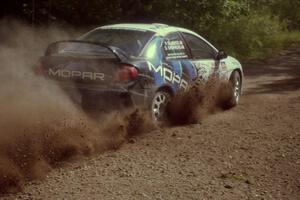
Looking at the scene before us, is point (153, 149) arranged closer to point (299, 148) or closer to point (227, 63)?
point (299, 148)

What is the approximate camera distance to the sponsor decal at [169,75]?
791 cm

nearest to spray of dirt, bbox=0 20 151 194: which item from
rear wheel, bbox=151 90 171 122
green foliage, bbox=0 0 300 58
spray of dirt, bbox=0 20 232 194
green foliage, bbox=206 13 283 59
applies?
spray of dirt, bbox=0 20 232 194

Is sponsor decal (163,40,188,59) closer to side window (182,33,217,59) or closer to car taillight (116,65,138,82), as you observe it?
side window (182,33,217,59)

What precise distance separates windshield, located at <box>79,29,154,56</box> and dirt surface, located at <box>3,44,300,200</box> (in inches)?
51.8

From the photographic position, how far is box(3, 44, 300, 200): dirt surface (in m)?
5.38

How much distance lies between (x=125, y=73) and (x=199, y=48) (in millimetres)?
2216

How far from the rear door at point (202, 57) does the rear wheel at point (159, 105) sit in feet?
2.97

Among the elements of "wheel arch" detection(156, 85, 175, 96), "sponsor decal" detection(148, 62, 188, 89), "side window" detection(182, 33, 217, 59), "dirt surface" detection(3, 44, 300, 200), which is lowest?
"dirt surface" detection(3, 44, 300, 200)

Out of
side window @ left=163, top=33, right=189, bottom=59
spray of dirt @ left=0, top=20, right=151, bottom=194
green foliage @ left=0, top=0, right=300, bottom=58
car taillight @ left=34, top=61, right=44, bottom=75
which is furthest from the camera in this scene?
green foliage @ left=0, top=0, right=300, bottom=58

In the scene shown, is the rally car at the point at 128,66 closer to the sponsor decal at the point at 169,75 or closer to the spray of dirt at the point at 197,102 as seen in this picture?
the sponsor decal at the point at 169,75

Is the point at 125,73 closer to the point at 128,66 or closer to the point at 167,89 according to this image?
the point at 128,66

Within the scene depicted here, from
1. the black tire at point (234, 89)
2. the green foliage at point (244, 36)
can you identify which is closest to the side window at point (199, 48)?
the black tire at point (234, 89)

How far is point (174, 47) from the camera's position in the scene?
858cm

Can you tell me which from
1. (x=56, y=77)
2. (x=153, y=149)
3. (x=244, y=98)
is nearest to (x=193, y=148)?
(x=153, y=149)
